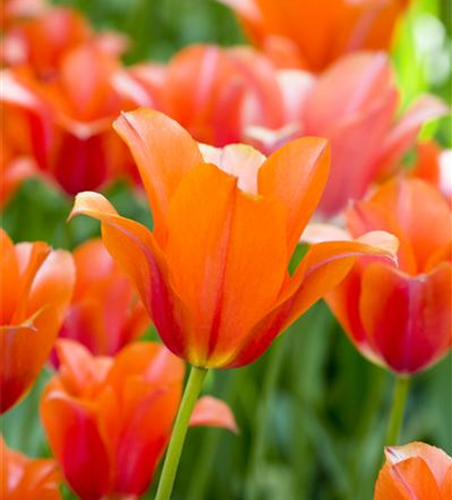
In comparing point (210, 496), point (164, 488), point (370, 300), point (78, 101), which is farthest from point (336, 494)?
point (164, 488)

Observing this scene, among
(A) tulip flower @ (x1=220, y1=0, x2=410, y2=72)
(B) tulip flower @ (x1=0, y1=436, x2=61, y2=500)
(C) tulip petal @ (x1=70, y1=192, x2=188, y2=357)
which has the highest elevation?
(A) tulip flower @ (x1=220, y1=0, x2=410, y2=72)

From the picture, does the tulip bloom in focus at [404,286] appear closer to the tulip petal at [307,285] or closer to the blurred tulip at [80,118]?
the tulip petal at [307,285]

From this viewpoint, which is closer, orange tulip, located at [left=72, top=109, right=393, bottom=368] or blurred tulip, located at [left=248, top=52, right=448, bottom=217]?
orange tulip, located at [left=72, top=109, right=393, bottom=368]

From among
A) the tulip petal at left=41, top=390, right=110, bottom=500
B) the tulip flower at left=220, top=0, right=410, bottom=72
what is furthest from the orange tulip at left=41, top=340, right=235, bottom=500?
the tulip flower at left=220, top=0, right=410, bottom=72

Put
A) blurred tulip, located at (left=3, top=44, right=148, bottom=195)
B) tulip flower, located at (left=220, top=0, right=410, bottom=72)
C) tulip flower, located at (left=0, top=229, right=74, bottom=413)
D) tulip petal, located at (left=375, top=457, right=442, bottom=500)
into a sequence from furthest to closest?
1. tulip flower, located at (left=220, top=0, right=410, bottom=72)
2. blurred tulip, located at (left=3, top=44, right=148, bottom=195)
3. tulip flower, located at (left=0, top=229, right=74, bottom=413)
4. tulip petal, located at (left=375, top=457, right=442, bottom=500)

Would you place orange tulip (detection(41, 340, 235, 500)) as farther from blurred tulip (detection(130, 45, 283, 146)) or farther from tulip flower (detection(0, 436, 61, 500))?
blurred tulip (detection(130, 45, 283, 146))

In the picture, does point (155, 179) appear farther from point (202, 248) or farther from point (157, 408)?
point (157, 408)
